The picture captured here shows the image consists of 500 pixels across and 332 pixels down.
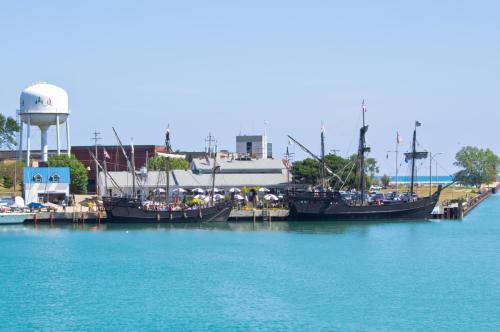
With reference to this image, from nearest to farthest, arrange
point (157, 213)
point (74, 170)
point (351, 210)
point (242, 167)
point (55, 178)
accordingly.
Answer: point (157, 213) → point (351, 210) → point (55, 178) → point (74, 170) → point (242, 167)

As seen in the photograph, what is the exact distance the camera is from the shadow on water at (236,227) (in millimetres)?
102125

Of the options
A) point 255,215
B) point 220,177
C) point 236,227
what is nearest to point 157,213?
point 236,227

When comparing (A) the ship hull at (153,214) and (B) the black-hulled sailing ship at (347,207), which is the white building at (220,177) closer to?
(A) the ship hull at (153,214)

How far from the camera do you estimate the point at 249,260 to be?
75000 mm

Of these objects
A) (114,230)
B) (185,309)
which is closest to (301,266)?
(185,309)

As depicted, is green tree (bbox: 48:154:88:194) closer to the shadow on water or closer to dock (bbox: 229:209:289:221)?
the shadow on water

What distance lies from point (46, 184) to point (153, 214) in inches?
849

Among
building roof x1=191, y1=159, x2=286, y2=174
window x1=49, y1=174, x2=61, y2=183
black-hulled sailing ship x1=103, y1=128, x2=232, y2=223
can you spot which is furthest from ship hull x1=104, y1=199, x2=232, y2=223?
building roof x1=191, y1=159, x2=286, y2=174

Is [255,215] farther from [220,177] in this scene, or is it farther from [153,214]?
[220,177]

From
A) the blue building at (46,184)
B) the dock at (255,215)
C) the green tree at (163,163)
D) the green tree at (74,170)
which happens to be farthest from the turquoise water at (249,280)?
the green tree at (163,163)

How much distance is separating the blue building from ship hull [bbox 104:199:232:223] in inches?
668

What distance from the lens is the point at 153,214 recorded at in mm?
108188

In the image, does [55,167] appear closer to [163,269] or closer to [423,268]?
[163,269]

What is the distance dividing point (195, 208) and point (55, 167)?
1077 inches
